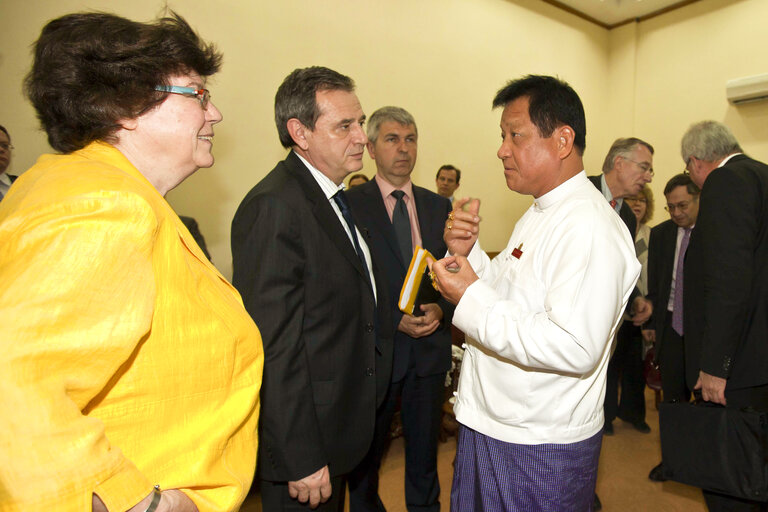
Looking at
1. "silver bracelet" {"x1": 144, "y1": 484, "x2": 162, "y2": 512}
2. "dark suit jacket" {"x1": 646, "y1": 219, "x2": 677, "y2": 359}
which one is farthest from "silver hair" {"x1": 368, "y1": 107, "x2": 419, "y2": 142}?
"silver bracelet" {"x1": 144, "y1": 484, "x2": 162, "y2": 512}

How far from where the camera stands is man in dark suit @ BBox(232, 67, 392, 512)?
1.33 meters

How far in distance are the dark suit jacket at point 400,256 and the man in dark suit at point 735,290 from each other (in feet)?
3.61

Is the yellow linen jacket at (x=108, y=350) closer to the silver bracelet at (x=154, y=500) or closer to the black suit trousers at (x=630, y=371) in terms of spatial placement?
the silver bracelet at (x=154, y=500)

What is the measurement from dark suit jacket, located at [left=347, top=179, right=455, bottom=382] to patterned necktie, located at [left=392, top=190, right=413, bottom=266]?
0.06m

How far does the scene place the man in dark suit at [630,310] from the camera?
2.70 meters

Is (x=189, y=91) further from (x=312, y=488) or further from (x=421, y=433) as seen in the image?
(x=421, y=433)

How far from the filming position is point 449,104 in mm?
5219

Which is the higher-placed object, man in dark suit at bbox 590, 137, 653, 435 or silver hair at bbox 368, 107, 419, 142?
silver hair at bbox 368, 107, 419, 142

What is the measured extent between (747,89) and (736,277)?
4.95 metres

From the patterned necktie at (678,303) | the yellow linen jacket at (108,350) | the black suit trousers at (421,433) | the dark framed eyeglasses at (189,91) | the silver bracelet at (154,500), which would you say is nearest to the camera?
the yellow linen jacket at (108,350)

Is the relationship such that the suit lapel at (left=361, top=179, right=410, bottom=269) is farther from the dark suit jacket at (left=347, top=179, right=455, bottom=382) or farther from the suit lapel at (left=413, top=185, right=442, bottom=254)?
the suit lapel at (left=413, top=185, right=442, bottom=254)

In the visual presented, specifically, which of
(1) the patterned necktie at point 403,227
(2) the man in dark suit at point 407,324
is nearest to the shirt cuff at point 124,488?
(2) the man in dark suit at point 407,324

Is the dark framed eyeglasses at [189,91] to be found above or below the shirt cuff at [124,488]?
above

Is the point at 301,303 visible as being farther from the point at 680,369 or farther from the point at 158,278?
the point at 680,369
